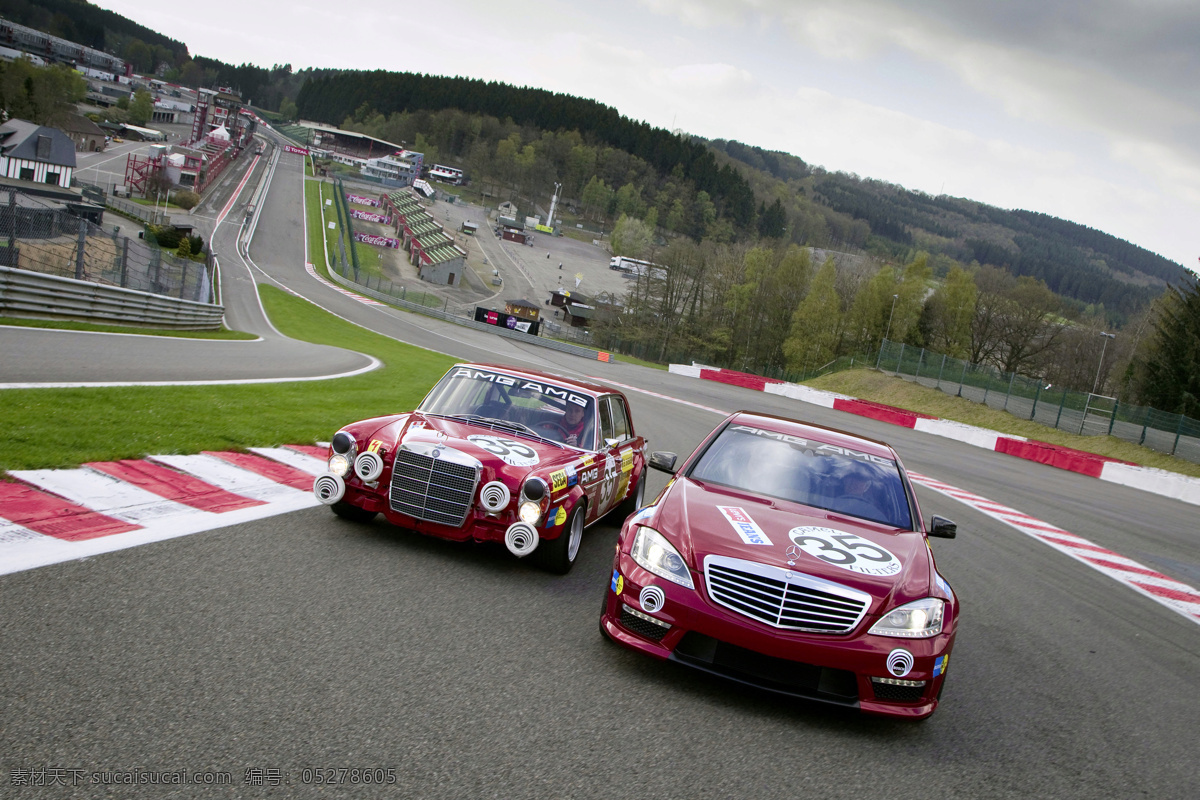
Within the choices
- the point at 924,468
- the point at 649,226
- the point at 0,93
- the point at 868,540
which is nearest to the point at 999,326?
the point at 924,468

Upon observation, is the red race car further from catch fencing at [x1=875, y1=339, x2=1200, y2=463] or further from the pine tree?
the pine tree

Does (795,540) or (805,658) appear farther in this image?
(795,540)

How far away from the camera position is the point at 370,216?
11912 centimetres

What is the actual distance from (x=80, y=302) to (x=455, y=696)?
17471 millimetres

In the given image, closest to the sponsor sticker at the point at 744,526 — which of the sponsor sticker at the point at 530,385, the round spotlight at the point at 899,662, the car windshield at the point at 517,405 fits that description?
the round spotlight at the point at 899,662

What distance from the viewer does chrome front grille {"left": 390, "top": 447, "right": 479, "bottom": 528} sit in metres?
6.44

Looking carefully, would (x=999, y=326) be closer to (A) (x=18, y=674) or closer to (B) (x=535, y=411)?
A: (B) (x=535, y=411)

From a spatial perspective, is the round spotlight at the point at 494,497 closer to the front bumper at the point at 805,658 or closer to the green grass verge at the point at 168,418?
the front bumper at the point at 805,658

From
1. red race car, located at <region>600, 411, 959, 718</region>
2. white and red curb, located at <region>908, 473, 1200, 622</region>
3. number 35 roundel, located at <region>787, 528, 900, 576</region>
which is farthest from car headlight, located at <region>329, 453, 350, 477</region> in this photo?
white and red curb, located at <region>908, 473, 1200, 622</region>

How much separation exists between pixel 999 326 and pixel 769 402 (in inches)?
1622

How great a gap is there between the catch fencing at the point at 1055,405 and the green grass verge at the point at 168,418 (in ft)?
91.7

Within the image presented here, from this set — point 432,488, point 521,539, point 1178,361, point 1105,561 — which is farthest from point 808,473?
point 1178,361

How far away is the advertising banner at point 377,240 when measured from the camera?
105 m

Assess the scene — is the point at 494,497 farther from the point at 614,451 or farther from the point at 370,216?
the point at 370,216
